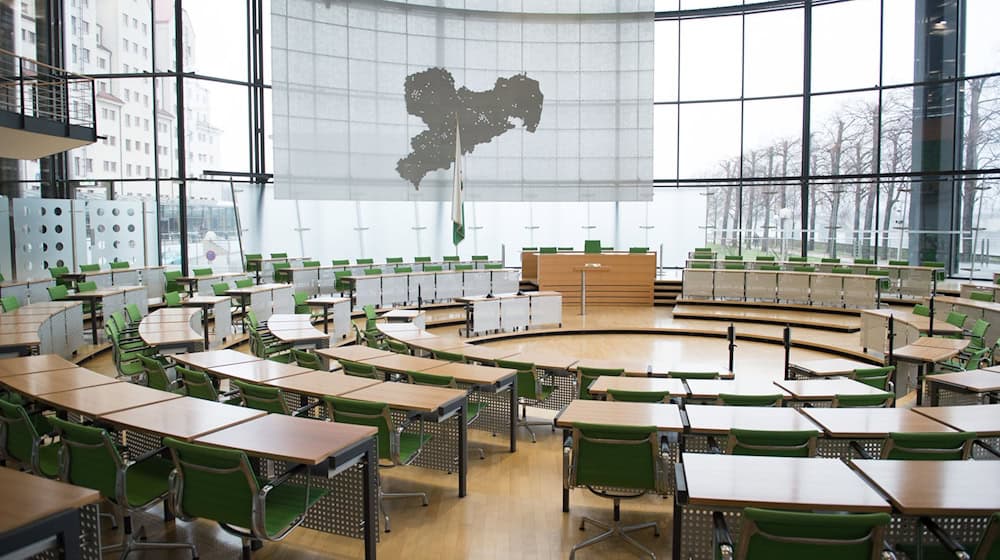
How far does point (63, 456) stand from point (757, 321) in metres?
12.0

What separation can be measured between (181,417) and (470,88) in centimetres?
1443

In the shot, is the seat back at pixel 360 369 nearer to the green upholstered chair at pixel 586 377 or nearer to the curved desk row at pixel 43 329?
the green upholstered chair at pixel 586 377

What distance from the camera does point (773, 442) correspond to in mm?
3670

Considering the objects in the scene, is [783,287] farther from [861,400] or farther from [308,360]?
[308,360]

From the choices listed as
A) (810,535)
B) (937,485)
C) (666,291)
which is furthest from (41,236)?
(937,485)

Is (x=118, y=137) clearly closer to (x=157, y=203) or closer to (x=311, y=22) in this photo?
(x=157, y=203)

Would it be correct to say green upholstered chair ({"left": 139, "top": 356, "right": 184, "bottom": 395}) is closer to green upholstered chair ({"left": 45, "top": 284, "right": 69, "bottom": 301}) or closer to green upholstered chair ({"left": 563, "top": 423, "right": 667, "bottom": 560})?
green upholstered chair ({"left": 563, "top": 423, "right": 667, "bottom": 560})

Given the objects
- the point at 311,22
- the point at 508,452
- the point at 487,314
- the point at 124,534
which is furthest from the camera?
the point at 311,22

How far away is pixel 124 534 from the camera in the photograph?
12.5ft

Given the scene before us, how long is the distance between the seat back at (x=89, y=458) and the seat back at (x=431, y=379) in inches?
92.2

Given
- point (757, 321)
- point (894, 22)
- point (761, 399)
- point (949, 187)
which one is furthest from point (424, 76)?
point (761, 399)

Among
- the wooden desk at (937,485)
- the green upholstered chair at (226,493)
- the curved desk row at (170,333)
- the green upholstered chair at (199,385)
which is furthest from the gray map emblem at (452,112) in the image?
the wooden desk at (937,485)

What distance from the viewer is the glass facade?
14477 millimetres

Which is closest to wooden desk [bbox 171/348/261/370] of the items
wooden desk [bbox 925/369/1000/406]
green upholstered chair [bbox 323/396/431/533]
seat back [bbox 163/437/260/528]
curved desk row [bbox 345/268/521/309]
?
green upholstered chair [bbox 323/396/431/533]
